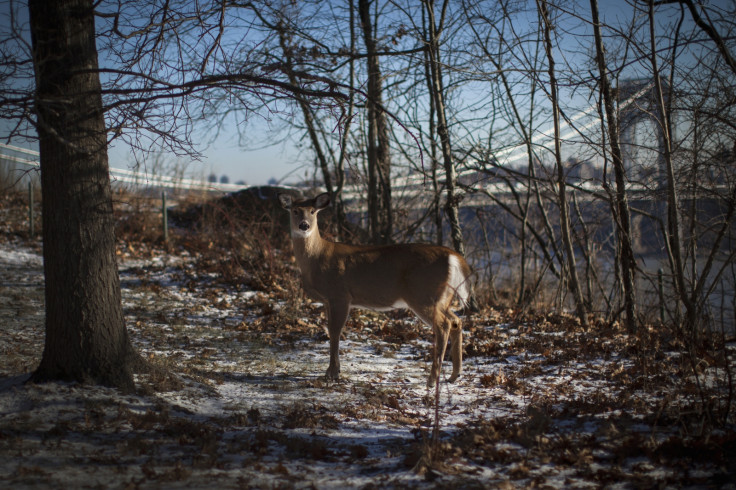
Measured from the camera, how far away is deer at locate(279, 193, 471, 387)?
5.35m

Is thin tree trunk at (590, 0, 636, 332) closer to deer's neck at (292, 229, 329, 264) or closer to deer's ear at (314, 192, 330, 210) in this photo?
deer's ear at (314, 192, 330, 210)

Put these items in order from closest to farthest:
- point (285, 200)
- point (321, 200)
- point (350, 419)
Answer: point (350, 419), point (321, 200), point (285, 200)

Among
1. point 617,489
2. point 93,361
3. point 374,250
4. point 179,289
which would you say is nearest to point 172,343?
point 93,361

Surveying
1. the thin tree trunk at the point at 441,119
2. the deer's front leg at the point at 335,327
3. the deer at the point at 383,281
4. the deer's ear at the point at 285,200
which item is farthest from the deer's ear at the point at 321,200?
the thin tree trunk at the point at 441,119

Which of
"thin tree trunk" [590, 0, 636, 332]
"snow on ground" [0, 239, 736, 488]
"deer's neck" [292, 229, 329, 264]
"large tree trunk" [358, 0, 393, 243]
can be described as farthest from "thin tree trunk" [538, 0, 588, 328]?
"deer's neck" [292, 229, 329, 264]

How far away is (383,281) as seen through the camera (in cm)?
550

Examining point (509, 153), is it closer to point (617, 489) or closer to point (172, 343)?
point (172, 343)

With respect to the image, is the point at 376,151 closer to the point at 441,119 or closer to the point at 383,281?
the point at 441,119

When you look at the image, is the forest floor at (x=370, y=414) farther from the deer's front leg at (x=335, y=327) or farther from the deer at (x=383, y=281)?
the deer at (x=383, y=281)

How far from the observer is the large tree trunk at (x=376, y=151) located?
9062mm

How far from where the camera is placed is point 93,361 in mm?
4105

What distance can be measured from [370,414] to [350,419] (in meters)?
0.17

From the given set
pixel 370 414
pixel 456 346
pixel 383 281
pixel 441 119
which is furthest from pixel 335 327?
pixel 441 119

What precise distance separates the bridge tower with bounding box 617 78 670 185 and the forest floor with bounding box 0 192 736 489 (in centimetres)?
198
